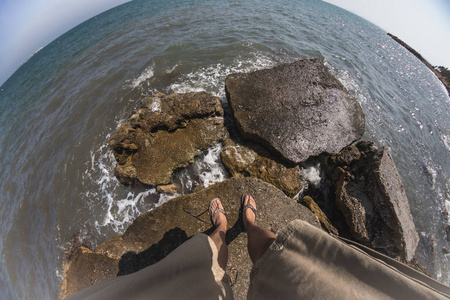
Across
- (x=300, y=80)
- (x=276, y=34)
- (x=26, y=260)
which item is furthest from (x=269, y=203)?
(x=276, y=34)

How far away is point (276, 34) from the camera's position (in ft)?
35.8

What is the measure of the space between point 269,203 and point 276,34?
1189 cm

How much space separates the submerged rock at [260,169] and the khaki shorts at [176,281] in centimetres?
225

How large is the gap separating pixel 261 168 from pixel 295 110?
6.57 feet

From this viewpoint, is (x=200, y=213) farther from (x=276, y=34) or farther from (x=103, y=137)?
(x=276, y=34)

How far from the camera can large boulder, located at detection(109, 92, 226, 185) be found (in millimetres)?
4340

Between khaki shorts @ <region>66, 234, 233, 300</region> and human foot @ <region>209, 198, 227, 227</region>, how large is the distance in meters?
0.92

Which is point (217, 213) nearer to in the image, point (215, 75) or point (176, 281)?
point (176, 281)

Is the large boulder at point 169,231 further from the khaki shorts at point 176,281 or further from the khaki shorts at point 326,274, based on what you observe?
the khaki shorts at point 326,274

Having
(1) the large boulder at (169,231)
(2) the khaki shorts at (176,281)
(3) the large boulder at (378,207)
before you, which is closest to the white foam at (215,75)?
(1) the large boulder at (169,231)

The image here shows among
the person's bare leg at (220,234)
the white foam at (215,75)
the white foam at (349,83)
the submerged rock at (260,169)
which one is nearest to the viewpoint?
the person's bare leg at (220,234)

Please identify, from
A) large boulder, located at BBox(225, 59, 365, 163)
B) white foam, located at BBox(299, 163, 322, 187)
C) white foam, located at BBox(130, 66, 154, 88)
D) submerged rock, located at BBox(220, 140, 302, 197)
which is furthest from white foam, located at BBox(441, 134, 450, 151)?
white foam, located at BBox(130, 66, 154, 88)

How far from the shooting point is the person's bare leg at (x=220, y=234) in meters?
2.14

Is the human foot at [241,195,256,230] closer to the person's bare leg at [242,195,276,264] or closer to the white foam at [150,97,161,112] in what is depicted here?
the person's bare leg at [242,195,276,264]
